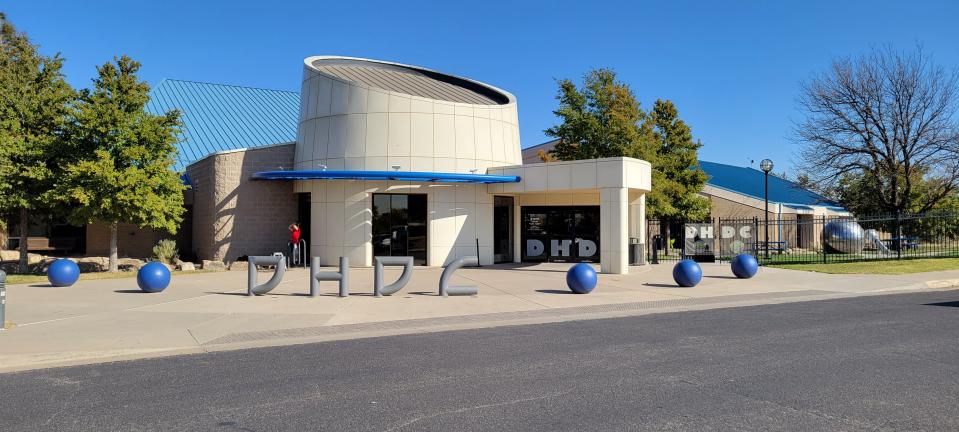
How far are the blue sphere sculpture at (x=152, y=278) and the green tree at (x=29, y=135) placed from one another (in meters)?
7.57

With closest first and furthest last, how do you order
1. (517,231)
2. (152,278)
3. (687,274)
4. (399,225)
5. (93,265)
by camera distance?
(152,278)
(687,274)
(399,225)
(93,265)
(517,231)

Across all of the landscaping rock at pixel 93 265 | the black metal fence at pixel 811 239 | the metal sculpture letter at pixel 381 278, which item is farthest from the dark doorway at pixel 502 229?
the landscaping rock at pixel 93 265

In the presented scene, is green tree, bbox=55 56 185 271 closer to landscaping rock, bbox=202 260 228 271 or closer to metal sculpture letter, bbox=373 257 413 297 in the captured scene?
landscaping rock, bbox=202 260 228 271

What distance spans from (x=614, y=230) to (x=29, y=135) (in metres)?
19.4

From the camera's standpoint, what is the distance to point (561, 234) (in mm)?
26062

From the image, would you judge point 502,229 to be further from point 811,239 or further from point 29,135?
point 811,239

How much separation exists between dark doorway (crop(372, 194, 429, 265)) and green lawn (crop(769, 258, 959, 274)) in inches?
522

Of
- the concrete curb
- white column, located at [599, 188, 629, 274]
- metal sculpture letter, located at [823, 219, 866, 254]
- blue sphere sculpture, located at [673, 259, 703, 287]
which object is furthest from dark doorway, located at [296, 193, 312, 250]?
metal sculpture letter, located at [823, 219, 866, 254]

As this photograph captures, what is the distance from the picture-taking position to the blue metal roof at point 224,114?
36094 millimetres

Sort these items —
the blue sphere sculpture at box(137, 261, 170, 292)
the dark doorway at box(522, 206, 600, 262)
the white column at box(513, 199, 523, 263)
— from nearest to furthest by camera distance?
1. the blue sphere sculpture at box(137, 261, 170, 292)
2. the white column at box(513, 199, 523, 263)
3. the dark doorway at box(522, 206, 600, 262)

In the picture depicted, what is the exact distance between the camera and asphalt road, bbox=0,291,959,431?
17.9 ft

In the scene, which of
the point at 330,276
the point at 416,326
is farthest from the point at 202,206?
the point at 416,326

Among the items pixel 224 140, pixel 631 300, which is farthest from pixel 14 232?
pixel 631 300

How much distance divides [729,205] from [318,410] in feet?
132
